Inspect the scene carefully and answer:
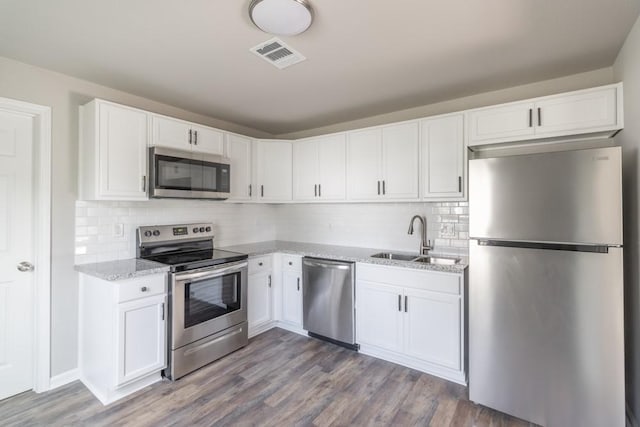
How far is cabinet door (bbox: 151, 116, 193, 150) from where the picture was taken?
2.83 metres

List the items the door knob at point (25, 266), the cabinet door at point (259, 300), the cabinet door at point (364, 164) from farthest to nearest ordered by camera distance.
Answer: the cabinet door at point (259, 300) < the cabinet door at point (364, 164) < the door knob at point (25, 266)

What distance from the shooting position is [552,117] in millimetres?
2350

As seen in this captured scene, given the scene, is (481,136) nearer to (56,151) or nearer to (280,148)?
(280,148)

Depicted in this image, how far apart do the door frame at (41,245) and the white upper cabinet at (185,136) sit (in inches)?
29.9

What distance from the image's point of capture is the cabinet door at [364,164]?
3.26m

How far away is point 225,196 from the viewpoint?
10.8ft

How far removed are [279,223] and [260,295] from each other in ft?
4.09

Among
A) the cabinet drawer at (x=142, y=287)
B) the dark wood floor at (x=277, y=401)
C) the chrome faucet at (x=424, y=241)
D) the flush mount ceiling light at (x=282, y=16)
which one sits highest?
the flush mount ceiling light at (x=282, y=16)

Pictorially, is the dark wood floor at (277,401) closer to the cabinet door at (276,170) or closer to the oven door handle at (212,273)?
the oven door handle at (212,273)

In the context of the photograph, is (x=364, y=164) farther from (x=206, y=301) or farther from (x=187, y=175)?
(x=206, y=301)

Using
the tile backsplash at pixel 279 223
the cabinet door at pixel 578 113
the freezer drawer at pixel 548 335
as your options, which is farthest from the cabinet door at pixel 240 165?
the cabinet door at pixel 578 113

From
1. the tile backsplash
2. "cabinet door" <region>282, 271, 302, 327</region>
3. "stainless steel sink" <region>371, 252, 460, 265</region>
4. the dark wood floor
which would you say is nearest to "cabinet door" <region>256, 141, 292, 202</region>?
the tile backsplash

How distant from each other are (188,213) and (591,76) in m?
3.88

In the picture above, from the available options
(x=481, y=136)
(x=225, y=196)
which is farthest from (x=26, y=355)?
(x=481, y=136)
